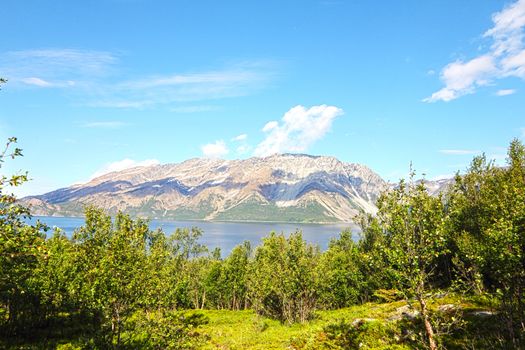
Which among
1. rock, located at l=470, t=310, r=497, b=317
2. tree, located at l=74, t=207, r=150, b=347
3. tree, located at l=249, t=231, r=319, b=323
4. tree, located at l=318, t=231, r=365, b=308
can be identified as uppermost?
tree, located at l=74, t=207, r=150, b=347

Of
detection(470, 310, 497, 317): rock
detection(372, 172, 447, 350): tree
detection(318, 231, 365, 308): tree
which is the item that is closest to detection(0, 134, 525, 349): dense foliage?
detection(372, 172, 447, 350): tree

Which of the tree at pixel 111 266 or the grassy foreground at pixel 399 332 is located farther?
the tree at pixel 111 266

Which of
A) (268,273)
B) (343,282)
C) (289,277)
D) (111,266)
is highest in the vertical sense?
(111,266)

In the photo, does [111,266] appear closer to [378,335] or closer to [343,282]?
[378,335]

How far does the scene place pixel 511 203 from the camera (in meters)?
18.5

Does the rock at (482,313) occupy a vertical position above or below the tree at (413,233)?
below

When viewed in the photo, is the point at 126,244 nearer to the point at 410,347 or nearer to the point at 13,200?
the point at 13,200

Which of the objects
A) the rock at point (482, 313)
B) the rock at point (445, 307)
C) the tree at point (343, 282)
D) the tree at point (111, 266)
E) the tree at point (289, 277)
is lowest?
the tree at point (343, 282)

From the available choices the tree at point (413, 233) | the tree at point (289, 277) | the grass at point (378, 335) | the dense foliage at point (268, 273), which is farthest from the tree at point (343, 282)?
the tree at point (413, 233)

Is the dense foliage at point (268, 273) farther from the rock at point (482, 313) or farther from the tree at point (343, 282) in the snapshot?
the tree at point (343, 282)

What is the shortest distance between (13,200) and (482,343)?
27699 mm

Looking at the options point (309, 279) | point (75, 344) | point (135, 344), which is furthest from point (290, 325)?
point (75, 344)

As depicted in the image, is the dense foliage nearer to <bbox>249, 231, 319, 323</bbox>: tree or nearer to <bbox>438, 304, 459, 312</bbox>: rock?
<bbox>249, 231, 319, 323</bbox>: tree

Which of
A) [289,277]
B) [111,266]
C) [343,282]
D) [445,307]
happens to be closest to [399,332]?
[445,307]
